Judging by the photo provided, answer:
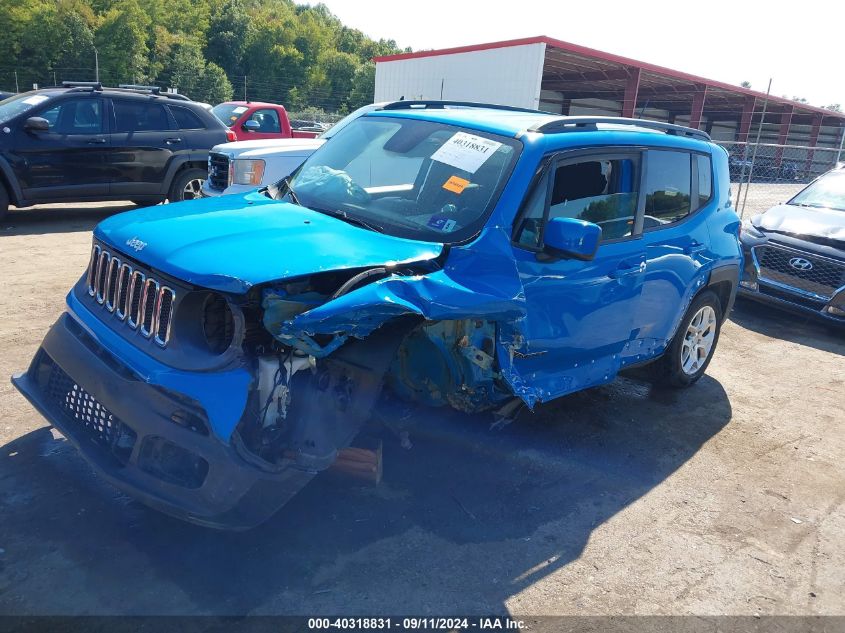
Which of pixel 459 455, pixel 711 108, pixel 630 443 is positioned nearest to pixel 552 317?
pixel 459 455

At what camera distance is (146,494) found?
8.66 feet

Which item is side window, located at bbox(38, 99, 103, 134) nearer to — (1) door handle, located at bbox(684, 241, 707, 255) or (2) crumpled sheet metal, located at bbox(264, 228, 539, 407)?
(2) crumpled sheet metal, located at bbox(264, 228, 539, 407)

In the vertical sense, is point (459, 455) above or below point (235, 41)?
below

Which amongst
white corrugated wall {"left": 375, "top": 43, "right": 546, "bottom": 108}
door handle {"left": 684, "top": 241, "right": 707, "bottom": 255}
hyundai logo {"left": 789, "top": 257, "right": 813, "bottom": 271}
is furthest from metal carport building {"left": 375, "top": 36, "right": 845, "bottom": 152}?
door handle {"left": 684, "top": 241, "right": 707, "bottom": 255}

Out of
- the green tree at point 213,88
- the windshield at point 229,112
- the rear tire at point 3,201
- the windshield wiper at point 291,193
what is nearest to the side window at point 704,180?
the windshield wiper at point 291,193

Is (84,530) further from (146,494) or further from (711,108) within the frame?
(711,108)

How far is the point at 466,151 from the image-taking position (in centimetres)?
377

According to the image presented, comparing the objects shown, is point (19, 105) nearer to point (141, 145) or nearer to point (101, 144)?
point (101, 144)

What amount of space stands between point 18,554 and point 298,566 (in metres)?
1.22

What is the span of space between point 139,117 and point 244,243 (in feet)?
27.3

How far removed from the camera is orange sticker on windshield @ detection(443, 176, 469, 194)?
362 centimetres

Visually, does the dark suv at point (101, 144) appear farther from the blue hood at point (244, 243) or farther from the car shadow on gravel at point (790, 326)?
the car shadow on gravel at point (790, 326)

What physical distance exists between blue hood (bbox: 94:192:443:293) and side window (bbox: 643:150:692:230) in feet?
5.99

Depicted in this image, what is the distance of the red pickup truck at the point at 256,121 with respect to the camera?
12.6 m
